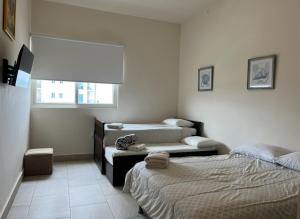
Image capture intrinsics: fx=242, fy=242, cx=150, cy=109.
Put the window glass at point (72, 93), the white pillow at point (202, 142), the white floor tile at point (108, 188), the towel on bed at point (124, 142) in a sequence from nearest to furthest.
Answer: the white floor tile at point (108, 188), the towel on bed at point (124, 142), the white pillow at point (202, 142), the window glass at point (72, 93)

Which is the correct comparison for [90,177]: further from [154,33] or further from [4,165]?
[154,33]

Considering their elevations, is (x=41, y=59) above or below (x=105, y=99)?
above

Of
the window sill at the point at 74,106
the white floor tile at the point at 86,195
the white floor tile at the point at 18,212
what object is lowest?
the white floor tile at the point at 18,212

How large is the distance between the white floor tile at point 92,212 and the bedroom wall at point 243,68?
2.06 meters

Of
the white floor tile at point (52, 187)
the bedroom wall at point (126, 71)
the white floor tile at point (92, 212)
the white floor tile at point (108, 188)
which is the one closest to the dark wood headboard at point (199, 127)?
the bedroom wall at point (126, 71)

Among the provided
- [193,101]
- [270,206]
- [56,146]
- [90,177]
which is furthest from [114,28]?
[270,206]

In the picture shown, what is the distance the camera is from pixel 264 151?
275cm

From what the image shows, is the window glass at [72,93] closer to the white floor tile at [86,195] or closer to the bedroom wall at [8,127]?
the bedroom wall at [8,127]

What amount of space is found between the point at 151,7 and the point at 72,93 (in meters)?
2.14

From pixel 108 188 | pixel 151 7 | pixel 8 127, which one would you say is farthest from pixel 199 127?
pixel 8 127

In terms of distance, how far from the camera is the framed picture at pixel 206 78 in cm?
408

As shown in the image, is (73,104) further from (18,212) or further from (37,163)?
(18,212)

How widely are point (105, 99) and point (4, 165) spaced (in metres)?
2.59

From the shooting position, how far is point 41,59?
4.17m
